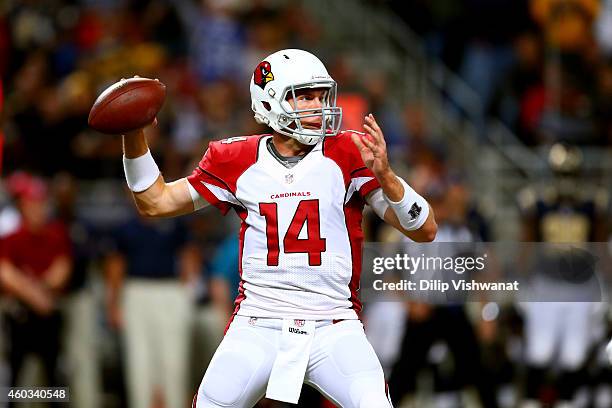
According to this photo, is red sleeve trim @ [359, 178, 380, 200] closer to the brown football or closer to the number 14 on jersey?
the number 14 on jersey

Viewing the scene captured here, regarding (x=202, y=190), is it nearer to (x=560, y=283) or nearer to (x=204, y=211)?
(x=560, y=283)

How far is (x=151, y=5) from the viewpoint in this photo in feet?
39.0

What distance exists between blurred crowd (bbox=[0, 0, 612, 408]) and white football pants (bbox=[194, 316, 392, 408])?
250 cm

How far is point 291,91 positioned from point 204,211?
4.12 metres

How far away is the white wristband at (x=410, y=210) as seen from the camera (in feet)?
15.6

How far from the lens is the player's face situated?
4.97 meters

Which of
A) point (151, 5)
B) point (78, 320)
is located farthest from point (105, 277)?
point (151, 5)

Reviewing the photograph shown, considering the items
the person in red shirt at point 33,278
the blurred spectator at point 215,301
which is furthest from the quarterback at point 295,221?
the person in red shirt at point 33,278

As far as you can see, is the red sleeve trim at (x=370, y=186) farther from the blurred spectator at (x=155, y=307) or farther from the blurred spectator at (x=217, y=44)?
the blurred spectator at (x=217, y=44)

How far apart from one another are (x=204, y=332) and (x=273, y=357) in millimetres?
4114

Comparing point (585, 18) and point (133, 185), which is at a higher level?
point (585, 18)

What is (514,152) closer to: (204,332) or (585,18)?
(585,18)

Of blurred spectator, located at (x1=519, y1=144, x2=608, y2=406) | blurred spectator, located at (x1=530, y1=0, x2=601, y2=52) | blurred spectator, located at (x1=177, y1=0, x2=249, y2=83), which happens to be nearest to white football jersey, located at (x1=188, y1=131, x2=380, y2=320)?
blurred spectator, located at (x1=519, y1=144, x2=608, y2=406)

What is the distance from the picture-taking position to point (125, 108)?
4.93m
